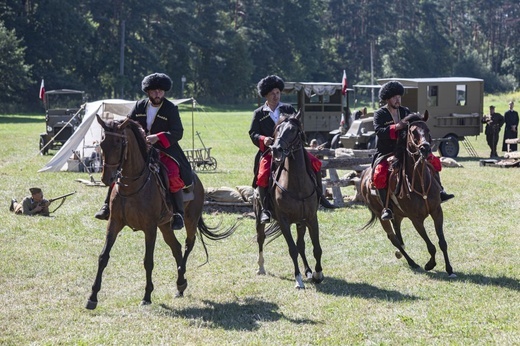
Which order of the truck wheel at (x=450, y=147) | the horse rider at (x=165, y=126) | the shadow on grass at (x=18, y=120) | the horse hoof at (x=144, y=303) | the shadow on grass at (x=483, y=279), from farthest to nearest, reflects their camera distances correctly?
the shadow on grass at (x=18, y=120)
the truck wheel at (x=450, y=147)
the shadow on grass at (x=483, y=279)
the horse rider at (x=165, y=126)
the horse hoof at (x=144, y=303)

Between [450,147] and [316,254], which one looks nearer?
[316,254]

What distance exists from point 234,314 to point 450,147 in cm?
2396

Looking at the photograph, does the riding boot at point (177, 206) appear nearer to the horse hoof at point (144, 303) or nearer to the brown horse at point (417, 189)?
the horse hoof at point (144, 303)

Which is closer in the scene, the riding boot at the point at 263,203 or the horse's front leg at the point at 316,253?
the horse's front leg at the point at 316,253

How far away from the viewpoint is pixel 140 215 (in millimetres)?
9922

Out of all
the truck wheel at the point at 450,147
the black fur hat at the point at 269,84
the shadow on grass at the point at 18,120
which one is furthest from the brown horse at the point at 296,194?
the shadow on grass at the point at 18,120

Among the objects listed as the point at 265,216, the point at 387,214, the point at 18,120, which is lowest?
the point at 18,120

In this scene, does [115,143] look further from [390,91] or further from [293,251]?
[390,91]

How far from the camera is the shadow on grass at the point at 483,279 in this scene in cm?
1079

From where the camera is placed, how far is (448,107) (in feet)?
108

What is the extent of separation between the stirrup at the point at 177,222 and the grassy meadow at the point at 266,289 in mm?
857

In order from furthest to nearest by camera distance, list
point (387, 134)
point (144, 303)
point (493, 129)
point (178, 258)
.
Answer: point (493, 129)
point (387, 134)
point (178, 258)
point (144, 303)

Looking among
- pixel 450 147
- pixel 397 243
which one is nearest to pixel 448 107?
pixel 450 147

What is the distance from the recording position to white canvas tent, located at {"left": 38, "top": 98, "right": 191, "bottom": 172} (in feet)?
88.8
